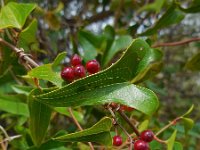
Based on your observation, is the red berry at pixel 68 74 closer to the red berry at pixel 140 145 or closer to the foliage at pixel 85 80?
the foliage at pixel 85 80

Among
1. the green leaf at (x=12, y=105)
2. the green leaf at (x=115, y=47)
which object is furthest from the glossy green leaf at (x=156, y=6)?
the green leaf at (x=12, y=105)

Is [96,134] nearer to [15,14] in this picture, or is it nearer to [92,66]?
[92,66]

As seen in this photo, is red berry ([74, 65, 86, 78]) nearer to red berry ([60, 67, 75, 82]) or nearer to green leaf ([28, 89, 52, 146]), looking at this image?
red berry ([60, 67, 75, 82])

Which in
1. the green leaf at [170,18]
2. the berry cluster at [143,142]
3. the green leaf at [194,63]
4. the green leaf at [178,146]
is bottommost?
the green leaf at [178,146]

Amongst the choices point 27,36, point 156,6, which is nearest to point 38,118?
point 27,36

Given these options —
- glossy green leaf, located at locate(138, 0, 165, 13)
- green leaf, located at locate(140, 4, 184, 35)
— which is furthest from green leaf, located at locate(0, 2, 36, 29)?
glossy green leaf, located at locate(138, 0, 165, 13)

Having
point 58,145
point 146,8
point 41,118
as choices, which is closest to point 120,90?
point 41,118

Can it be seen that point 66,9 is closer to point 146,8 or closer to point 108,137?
point 146,8
